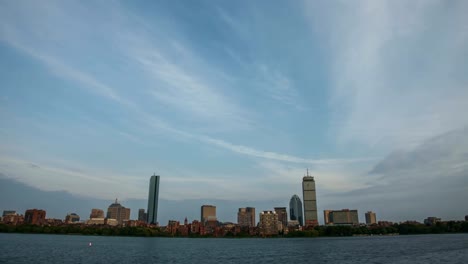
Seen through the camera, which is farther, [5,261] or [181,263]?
[181,263]

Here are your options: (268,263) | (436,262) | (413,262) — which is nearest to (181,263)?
(268,263)

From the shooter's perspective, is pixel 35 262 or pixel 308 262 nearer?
pixel 35 262

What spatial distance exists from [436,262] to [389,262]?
8959mm

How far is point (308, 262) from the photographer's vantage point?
7338 cm

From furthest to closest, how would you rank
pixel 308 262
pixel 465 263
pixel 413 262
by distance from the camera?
pixel 308 262, pixel 413 262, pixel 465 263

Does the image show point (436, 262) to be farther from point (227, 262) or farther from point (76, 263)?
point (76, 263)

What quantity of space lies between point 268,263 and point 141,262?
2682cm

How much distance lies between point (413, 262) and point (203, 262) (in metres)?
43.2

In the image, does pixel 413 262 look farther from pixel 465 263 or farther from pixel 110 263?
pixel 110 263

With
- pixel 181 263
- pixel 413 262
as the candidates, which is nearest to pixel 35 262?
pixel 181 263

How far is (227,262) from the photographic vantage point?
243 ft

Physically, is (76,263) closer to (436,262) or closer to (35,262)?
(35,262)

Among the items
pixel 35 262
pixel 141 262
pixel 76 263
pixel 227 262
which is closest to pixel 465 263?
pixel 227 262

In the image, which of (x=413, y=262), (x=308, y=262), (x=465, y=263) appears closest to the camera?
(x=465, y=263)
